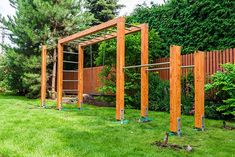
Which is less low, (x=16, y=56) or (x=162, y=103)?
(x=16, y=56)

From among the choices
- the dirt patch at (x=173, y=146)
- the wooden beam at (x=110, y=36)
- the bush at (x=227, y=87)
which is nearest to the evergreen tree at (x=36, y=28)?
the wooden beam at (x=110, y=36)

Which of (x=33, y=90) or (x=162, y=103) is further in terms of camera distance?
(x=33, y=90)

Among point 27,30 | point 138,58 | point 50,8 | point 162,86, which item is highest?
point 50,8

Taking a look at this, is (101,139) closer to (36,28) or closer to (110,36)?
(110,36)

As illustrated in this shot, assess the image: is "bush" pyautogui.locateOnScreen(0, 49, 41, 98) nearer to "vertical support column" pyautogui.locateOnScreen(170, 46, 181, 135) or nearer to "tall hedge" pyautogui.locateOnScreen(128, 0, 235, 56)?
"tall hedge" pyautogui.locateOnScreen(128, 0, 235, 56)

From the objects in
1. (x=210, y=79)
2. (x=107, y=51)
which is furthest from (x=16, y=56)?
(x=210, y=79)

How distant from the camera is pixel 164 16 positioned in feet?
35.0

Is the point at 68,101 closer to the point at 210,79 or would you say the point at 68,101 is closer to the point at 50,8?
the point at 50,8

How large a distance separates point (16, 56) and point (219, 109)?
10.2 meters

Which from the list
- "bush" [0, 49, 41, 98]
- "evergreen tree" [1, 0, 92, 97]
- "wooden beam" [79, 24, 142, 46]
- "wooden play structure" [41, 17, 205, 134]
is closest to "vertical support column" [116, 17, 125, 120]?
"wooden play structure" [41, 17, 205, 134]

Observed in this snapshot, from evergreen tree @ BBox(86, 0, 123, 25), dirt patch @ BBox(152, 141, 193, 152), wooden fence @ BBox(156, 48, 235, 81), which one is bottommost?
dirt patch @ BBox(152, 141, 193, 152)

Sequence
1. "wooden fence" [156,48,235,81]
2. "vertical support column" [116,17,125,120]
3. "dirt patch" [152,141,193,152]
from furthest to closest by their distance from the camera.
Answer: "wooden fence" [156,48,235,81] < "vertical support column" [116,17,125,120] < "dirt patch" [152,141,193,152]

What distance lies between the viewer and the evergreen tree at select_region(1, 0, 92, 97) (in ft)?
42.7

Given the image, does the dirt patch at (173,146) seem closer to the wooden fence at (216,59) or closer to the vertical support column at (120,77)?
the vertical support column at (120,77)
